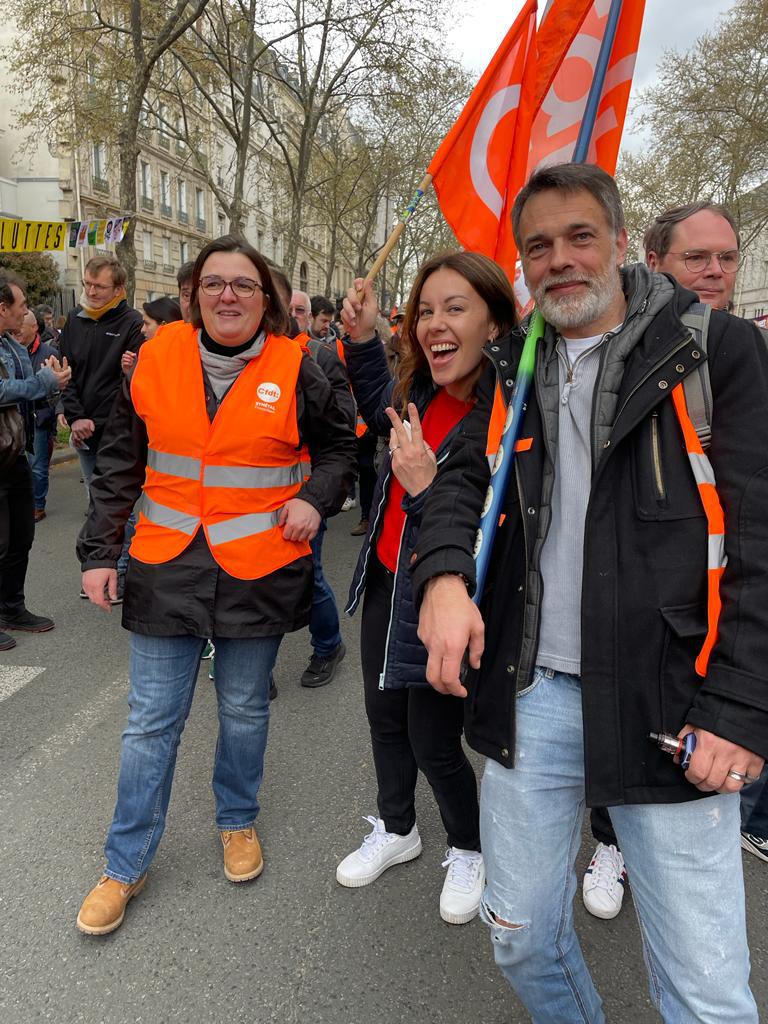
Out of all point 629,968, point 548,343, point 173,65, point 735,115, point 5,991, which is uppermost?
point 735,115

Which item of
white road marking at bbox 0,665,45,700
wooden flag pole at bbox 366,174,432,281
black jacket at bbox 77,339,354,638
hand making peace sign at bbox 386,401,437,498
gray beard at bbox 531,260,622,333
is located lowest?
white road marking at bbox 0,665,45,700

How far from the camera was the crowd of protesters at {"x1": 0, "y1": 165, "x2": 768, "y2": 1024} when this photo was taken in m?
1.35

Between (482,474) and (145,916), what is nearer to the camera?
(482,474)

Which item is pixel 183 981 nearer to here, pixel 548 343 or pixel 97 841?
pixel 97 841

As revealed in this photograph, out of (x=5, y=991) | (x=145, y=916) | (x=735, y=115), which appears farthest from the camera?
(x=735, y=115)

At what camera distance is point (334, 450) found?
2.68m

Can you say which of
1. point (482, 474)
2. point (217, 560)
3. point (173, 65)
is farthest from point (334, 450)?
point (173, 65)

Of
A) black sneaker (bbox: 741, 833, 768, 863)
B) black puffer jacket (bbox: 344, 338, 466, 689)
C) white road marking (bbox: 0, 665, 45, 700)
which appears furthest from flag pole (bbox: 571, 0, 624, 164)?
white road marking (bbox: 0, 665, 45, 700)

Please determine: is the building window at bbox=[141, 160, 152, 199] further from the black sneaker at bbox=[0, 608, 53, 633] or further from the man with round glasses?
the man with round glasses

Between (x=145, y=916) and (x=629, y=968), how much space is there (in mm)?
1445

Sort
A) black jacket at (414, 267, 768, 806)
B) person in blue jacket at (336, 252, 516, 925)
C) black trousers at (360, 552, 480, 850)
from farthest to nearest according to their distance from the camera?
black trousers at (360, 552, 480, 850) → person in blue jacket at (336, 252, 516, 925) → black jacket at (414, 267, 768, 806)

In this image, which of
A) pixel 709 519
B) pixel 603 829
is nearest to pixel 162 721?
pixel 603 829

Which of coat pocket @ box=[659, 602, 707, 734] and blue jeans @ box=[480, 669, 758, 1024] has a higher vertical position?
coat pocket @ box=[659, 602, 707, 734]

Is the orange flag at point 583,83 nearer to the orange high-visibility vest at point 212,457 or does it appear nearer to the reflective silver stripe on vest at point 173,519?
the orange high-visibility vest at point 212,457
